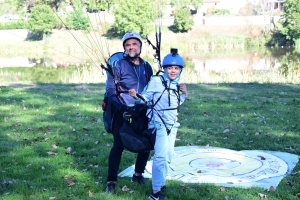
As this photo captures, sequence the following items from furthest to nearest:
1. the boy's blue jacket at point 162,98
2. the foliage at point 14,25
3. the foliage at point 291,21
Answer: the foliage at point 14,25 → the foliage at point 291,21 → the boy's blue jacket at point 162,98

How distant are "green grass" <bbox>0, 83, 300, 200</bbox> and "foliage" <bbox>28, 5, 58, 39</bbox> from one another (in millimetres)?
34503

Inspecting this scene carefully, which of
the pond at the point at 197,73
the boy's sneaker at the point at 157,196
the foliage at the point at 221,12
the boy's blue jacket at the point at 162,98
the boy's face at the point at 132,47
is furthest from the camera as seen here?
the foliage at the point at 221,12

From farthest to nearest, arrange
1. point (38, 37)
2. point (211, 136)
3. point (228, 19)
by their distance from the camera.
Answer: point (228, 19) → point (38, 37) → point (211, 136)

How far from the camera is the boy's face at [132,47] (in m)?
5.03

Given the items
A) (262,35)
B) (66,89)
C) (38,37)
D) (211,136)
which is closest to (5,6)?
(38,37)

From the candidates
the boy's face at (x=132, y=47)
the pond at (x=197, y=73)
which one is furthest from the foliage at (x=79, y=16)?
the pond at (x=197, y=73)

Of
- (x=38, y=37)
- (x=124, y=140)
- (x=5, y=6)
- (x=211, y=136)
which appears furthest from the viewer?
(x=5, y=6)

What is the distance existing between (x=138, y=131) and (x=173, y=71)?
800mm

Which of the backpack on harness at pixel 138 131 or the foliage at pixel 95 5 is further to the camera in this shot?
the foliage at pixel 95 5

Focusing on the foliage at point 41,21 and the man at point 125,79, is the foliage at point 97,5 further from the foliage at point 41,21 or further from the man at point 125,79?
the foliage at point 41,21

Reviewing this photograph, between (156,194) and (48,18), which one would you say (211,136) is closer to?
(156,194)

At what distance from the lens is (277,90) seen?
14.0 metres

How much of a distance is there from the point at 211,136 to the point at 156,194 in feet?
11.3

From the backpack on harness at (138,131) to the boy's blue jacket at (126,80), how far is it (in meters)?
0.18
